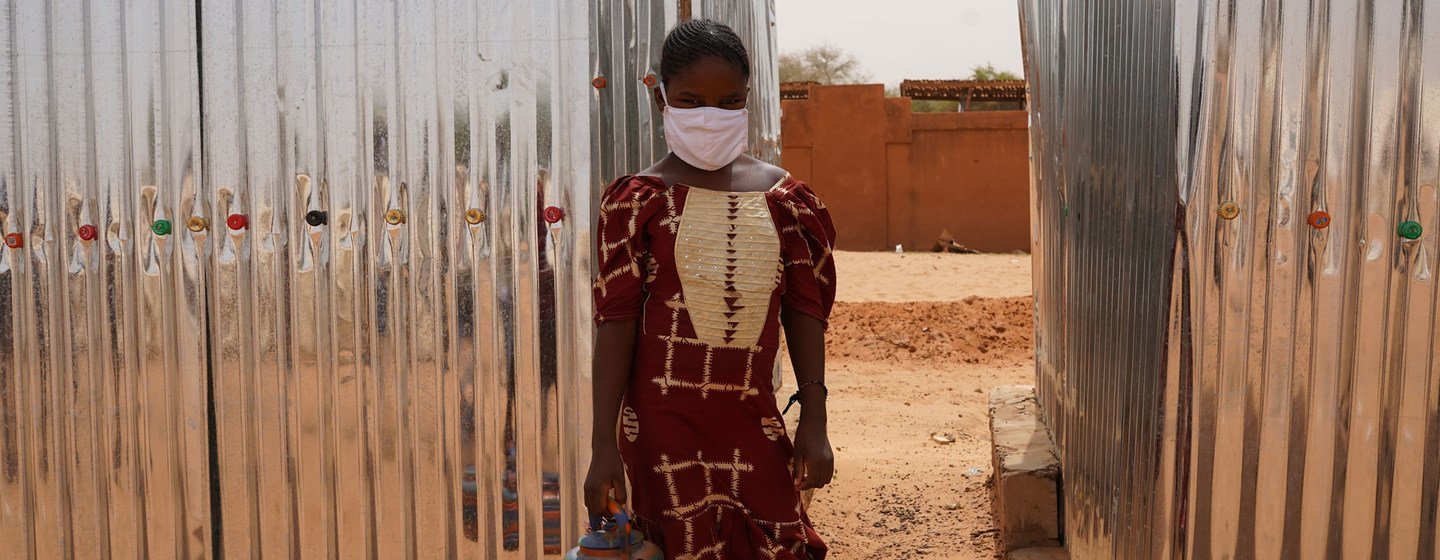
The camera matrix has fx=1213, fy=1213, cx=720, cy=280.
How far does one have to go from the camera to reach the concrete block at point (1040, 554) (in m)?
3.91

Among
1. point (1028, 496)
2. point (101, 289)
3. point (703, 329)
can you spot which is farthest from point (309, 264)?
point (1028, 496)

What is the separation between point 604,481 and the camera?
2.28 m

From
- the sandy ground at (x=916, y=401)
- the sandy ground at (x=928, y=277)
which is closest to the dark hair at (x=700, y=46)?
the sandy ground at (x=916, y=401)

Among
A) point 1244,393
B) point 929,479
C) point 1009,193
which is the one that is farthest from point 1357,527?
point 1009,193

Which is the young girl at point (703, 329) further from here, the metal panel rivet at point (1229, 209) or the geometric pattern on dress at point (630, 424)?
the metal panel rivet at point (1229, 209)

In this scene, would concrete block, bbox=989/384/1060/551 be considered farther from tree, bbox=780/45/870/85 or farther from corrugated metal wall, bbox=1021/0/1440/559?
A: tree, bbox=780/45/870/85

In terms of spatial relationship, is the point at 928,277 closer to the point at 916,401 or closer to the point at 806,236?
the point at 916,401

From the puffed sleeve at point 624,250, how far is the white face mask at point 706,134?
0.34 ft

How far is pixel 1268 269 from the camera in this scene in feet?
9.68

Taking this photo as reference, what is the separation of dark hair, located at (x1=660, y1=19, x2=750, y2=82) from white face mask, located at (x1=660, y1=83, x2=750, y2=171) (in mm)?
73

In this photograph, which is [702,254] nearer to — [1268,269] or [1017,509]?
[1268,269]

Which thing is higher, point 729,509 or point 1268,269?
point 1268,269

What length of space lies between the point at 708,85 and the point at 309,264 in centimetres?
163

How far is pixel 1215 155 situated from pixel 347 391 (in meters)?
2.39
